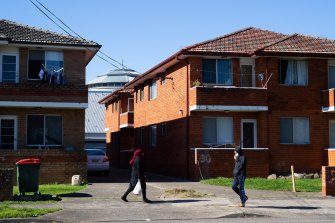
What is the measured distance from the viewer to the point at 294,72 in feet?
86.8

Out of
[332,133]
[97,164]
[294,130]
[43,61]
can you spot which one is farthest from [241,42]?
[43,61]

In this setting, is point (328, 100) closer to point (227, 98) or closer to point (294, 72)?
point (294, 72)

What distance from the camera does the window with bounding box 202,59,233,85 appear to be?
25625mm

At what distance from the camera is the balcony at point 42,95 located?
2281 centimetres

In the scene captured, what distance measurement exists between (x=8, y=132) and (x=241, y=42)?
12.0 metres

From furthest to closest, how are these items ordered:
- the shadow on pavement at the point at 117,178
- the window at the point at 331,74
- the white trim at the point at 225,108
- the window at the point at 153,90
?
the window at the point at 153,90, the window at the point at 331,74, the white trim at the point at 225,108, the shadow on pavement at the point at 117,178

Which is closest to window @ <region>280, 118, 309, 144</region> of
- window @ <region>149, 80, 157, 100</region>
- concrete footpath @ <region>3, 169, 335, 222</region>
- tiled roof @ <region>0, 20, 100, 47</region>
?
concrete footpath @ <region>3, 169, 335, 222</region>

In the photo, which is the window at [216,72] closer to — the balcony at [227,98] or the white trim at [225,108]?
the balcony at [227,98]

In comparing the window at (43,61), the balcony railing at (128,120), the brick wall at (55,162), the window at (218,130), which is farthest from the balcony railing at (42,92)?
the balcony railing at (128,120)

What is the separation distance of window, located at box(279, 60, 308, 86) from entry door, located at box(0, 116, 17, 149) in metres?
12.7

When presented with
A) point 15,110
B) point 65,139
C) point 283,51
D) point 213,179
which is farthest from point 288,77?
point 15,110

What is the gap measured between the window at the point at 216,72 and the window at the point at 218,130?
177 cm

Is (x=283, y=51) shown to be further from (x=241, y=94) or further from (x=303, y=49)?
(x=241, y=94)

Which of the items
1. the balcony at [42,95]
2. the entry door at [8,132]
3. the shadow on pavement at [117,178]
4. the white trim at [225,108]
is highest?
the balcony at [42,95]
